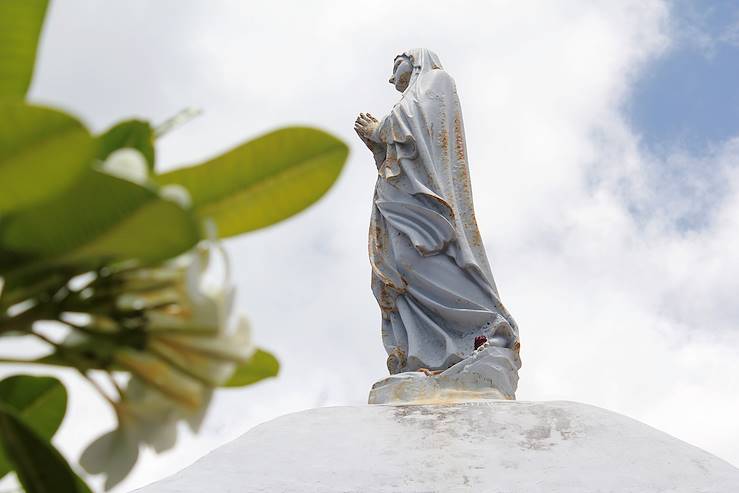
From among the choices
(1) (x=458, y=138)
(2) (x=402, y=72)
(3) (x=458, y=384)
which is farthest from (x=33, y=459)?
(2) (x=402, y=72)

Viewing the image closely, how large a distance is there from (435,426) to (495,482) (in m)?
0.53

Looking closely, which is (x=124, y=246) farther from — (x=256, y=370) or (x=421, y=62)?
(x=421, y=62)

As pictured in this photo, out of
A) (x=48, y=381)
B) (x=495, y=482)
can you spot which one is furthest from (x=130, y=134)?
(x=495, y=482)

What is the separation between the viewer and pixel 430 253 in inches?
211

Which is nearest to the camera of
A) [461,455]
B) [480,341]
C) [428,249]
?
[461,455]

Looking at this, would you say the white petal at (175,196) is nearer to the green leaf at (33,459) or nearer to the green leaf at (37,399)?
the green leaf at (33,459)

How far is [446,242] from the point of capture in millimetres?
5352

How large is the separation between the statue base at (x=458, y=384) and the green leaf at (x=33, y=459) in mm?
4089

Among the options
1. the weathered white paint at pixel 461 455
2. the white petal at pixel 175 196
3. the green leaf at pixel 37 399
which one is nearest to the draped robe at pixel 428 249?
the weathered white paint at pixel 461 455

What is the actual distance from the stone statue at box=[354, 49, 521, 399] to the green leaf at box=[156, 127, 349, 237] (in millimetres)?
4255

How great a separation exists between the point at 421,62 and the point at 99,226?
A: 230 inches

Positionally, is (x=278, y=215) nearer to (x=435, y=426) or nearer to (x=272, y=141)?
(x=272, y=141)

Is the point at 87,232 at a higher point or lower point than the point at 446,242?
lower

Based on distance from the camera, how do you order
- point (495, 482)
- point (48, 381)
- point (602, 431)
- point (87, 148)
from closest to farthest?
point (87, 148) < point (48, 381) < point (495, 482) < point (602, 431)
